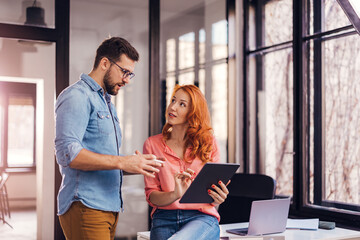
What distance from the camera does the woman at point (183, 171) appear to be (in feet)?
7.24

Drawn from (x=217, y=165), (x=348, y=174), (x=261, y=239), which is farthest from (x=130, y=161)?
(x=348, y=174)

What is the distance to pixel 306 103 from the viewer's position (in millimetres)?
4316

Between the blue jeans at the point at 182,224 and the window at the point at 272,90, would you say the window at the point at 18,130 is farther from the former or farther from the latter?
the blue jeans at the point at 182,224

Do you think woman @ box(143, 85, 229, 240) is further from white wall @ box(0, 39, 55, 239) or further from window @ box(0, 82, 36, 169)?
window @ box(0, 82, 36, 169)

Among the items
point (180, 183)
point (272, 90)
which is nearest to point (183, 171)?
point (180, 183)

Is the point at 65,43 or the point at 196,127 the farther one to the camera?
the point at 65,43

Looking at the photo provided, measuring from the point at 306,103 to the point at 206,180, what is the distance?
247 centimetres

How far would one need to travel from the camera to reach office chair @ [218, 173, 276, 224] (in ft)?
10.7

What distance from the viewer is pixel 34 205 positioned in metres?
4.18

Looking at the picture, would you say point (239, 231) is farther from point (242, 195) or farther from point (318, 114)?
point (318, 114)

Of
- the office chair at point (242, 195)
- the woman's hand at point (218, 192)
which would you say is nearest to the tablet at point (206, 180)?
the woman's hand at point (218, 192)

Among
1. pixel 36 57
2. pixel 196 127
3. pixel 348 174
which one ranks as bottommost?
pixel 348 174

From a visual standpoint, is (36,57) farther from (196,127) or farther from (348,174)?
(348,174)

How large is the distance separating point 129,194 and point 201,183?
257cm
